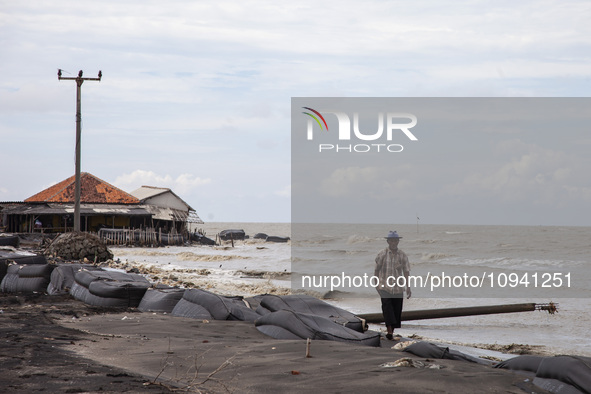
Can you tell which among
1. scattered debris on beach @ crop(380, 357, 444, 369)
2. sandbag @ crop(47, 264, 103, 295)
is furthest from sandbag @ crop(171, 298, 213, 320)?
scattered debris on beach @ crop(380, 357, 444, 369)

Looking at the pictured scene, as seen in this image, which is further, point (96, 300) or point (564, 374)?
point (96, 300)

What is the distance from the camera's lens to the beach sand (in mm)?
4477

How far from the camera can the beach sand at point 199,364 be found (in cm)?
448

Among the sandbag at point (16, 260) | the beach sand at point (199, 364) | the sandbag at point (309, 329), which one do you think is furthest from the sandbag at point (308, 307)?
the sandbag at point (16, 260)

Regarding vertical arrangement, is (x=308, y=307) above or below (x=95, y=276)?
below

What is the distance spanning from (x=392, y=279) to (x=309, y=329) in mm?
1827

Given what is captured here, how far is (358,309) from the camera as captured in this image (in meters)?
14.4

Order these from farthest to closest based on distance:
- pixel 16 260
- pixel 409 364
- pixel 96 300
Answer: pixel 16 260 → pixel 96 300 → pixel 409 364

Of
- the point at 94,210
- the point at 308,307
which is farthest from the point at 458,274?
the point at 308,307

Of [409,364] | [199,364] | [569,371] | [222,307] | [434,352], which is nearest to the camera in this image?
[569,371]

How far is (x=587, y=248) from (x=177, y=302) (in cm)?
4057

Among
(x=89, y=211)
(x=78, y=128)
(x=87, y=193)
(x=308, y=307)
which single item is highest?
(x=78, y=128)

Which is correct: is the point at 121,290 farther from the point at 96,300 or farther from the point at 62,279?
the point at 62,279

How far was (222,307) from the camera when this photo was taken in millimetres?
8836
